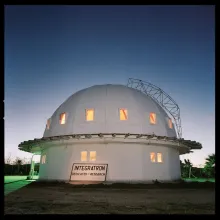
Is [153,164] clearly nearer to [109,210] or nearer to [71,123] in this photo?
[71,123]

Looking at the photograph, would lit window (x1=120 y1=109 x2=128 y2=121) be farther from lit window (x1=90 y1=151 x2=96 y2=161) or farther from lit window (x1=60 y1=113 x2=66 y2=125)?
lit window (x1=60 y1=113 x2=66 y2=125)

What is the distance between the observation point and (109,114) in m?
21.8

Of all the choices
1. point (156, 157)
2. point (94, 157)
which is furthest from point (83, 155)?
point (156, 157)

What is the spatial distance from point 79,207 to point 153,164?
43.2 ft

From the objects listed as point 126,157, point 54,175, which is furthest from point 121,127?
point 54,175

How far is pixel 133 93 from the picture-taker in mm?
24469

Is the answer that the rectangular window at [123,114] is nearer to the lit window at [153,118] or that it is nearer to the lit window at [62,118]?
the lit window at [153,118]

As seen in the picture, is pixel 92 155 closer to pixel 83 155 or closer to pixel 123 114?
pixel 83 155

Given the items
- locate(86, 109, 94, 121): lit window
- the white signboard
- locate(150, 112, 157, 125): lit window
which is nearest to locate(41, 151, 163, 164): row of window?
the white signboard

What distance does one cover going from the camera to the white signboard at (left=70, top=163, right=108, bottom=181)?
20.3 meters

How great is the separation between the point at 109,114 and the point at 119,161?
14.2 feet

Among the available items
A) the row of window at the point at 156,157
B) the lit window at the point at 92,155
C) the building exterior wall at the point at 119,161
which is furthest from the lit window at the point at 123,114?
the row of window at the point at 156,157

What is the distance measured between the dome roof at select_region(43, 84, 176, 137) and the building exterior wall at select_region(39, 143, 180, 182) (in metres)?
1.38

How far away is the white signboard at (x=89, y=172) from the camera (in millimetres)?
20266
